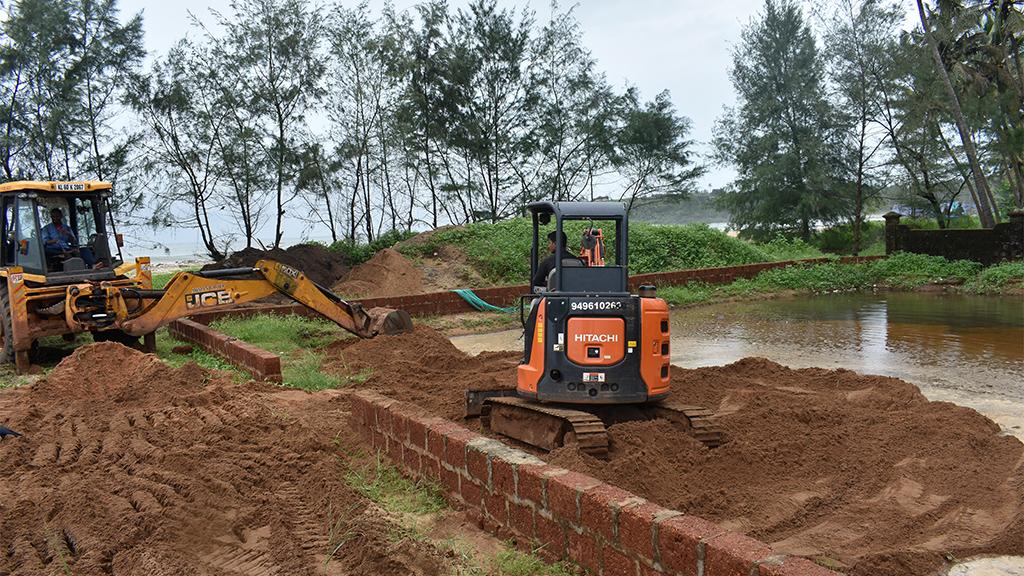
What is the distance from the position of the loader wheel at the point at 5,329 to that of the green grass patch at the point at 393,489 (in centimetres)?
698

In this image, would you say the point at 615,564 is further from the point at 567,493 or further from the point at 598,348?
the point at 598,348

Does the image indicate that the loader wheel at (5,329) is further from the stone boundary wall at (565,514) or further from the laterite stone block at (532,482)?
the laterite stone block at (532,482)

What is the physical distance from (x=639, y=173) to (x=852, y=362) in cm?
1720

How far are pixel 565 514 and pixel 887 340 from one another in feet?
31.2

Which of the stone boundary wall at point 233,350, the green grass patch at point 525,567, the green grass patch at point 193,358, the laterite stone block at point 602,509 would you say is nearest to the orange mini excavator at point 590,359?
the green grass patch at point 525,567

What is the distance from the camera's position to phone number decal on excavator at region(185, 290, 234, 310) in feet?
34.1

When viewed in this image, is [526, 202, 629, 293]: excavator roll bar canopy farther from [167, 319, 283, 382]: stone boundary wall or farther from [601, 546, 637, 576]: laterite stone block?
[167, 319, 283, 382]: stone boundary wall

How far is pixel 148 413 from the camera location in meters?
6.77

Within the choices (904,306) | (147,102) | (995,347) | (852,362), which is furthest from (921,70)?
(147,102)

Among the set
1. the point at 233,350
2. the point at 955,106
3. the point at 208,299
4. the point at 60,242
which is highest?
the point at 955,106

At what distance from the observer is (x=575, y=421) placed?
563 cm

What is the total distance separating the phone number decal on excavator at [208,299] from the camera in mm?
10383

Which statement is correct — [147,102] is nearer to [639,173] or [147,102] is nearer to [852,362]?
[639,173]

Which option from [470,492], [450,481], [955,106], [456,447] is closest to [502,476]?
[470,492]
